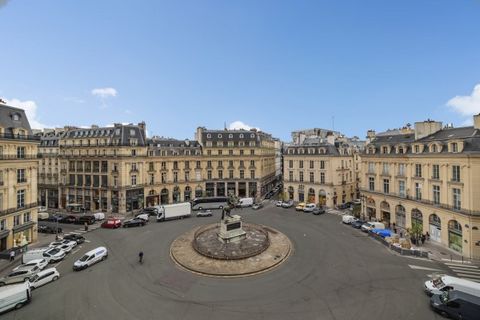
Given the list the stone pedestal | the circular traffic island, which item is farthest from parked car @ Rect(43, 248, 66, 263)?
the stone pedestal

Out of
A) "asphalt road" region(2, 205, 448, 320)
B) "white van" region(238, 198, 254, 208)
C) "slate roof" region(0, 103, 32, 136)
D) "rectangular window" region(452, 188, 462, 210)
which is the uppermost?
"slate roof" region(0, 103, 32, 136)

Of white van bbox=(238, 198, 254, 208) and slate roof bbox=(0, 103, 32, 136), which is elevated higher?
slate roof bbox=(0, 103, 32, 136)

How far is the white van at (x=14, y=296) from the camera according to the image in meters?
19.6

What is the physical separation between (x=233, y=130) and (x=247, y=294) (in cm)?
5318

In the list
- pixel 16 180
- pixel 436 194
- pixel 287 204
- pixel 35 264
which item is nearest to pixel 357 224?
pixel 436 194

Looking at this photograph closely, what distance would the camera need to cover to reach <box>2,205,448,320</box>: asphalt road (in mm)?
18920

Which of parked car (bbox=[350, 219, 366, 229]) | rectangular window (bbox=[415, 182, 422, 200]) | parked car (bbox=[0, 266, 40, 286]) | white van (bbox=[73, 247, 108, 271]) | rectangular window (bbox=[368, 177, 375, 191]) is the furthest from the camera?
rectangular window (bbox=[368, 177, 375, 191])

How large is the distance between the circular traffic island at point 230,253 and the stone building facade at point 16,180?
22417 millimetres

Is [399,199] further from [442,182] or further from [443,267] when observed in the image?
[443,267]

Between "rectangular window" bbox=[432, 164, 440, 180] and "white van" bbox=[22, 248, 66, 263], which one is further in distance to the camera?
"rectangular window" bbox=[432, 164, 440, 180]

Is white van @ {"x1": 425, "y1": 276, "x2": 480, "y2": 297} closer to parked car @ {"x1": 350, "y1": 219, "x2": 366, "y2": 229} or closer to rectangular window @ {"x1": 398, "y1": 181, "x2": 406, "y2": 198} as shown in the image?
parked car @ {"x1": 350, "y1": 219, "x2": 366, "y2": 229}

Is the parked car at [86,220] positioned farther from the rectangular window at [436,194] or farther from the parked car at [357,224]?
the rectangular window at [436,194]

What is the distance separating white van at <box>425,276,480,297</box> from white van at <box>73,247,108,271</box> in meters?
33.7

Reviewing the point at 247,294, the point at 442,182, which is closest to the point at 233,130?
the point at 442,182
